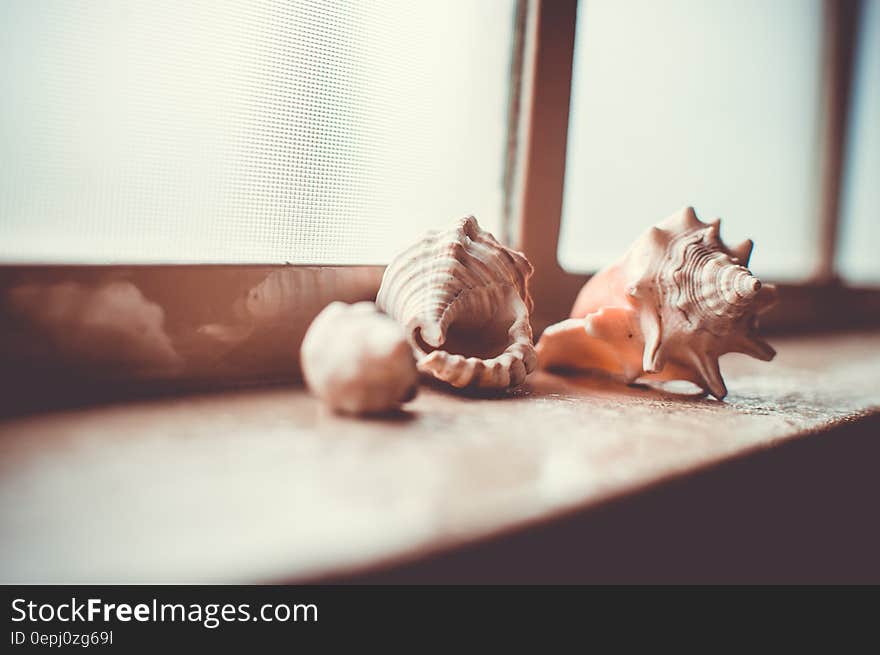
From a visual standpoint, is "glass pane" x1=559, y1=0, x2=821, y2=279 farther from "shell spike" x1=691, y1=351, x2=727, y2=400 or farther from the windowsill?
the windowsill

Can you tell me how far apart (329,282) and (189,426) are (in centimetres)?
28

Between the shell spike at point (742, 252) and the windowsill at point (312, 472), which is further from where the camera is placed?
the shell spike at point (742, 252)

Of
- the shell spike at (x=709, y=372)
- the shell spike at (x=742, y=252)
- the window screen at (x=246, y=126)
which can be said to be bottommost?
the shell spike at (x=709, y=372)

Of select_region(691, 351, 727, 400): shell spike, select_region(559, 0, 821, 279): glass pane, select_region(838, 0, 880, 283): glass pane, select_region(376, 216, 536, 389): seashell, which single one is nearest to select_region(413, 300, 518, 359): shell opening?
select_region(376, 216, 536, 389): seashell

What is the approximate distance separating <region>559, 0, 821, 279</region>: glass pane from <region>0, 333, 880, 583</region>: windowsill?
457mm

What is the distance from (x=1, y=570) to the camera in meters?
0.34

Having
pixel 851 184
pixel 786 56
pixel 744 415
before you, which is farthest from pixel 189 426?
pixel 851 184

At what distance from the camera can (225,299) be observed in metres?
0.74

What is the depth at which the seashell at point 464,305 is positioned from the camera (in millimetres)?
719

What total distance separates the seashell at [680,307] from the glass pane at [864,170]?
1072mm

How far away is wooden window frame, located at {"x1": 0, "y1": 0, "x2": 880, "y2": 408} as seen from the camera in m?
0.63

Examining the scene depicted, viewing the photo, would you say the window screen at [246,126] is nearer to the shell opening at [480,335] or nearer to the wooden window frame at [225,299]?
the wooden window frame at [225,299]

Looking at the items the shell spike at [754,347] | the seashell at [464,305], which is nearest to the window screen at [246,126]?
the seashell at [464,305]

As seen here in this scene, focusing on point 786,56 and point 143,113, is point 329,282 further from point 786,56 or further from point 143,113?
point 786,56
